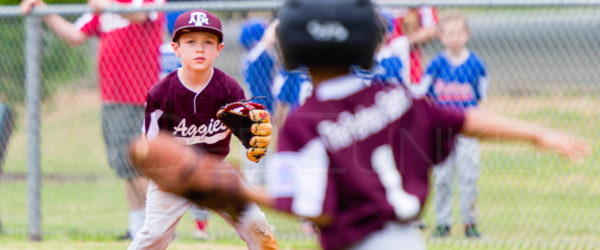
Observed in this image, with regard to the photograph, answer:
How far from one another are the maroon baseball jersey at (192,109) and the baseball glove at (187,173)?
200cm

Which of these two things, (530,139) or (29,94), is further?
(29,94)

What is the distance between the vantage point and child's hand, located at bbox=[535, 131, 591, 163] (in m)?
2.55

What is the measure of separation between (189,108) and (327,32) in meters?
2.25

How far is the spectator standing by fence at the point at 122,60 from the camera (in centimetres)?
633

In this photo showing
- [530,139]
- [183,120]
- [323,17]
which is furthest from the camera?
[183,120]

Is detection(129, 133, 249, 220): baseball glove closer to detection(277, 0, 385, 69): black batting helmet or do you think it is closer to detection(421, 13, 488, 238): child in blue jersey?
detection(277, 0, 385, 69): black batting helmet

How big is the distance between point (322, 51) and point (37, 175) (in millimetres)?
4649

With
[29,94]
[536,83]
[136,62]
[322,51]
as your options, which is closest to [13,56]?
[29,94]

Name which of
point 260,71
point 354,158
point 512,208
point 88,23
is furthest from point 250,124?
point 512,208

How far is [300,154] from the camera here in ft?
7.91

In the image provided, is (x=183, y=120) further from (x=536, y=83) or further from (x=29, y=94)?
(x=536, y=83)

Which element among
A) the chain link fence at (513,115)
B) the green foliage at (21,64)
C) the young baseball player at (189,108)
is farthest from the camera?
the green foliage at (21,64)

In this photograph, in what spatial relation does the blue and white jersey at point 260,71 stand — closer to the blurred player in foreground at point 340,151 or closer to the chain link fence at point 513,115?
the chain link fence at point 513,115

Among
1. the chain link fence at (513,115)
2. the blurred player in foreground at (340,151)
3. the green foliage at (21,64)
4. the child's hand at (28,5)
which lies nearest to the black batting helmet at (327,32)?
the blurred player in foreground at (340,151)
